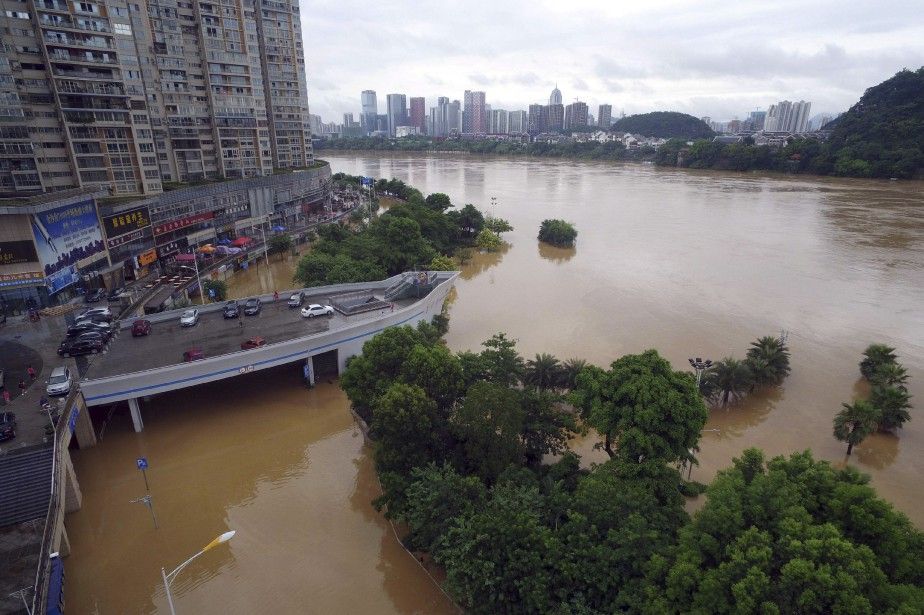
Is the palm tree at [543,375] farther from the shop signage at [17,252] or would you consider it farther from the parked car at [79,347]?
the shop signage at [17,252]

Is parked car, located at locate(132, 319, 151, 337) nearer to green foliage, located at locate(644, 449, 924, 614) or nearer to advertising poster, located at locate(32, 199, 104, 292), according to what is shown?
advertising poster, located at locate(32, 199, 104, 292)

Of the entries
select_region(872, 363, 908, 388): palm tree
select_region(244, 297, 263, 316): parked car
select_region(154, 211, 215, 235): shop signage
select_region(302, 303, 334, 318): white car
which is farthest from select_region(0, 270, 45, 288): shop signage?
select_region(872, 363, 908, 388): palm tree

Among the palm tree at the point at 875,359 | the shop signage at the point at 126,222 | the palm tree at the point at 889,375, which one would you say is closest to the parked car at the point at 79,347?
the shop signage at the point at 126,222

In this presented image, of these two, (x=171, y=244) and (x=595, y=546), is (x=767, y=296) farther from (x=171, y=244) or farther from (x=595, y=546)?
(x=171, y=244)

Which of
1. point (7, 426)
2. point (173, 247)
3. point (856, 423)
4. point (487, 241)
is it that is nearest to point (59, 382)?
point (7, 426)

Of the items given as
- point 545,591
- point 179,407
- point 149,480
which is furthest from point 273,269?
point 545,591

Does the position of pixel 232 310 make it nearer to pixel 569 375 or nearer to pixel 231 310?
pixel 231 310
